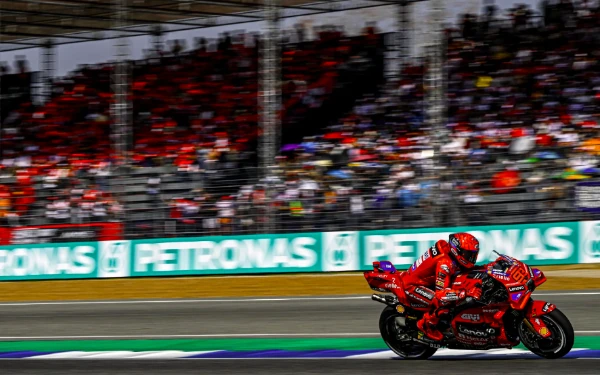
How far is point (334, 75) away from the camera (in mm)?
23172

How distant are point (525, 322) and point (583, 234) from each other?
24.1 ft

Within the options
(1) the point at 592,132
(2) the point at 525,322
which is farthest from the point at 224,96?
(2) the point at 525,322

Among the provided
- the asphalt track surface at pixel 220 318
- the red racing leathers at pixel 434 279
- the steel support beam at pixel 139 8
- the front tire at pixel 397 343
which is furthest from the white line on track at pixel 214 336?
the steel support beam at pixel 139 8

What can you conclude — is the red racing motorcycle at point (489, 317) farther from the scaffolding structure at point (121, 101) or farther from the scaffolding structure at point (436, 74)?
the scaffolding structure at point (121, 101)

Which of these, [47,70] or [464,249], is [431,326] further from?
[47,70]

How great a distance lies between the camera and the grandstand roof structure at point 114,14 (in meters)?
22.3

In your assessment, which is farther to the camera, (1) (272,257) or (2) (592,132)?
(1) (272,257)

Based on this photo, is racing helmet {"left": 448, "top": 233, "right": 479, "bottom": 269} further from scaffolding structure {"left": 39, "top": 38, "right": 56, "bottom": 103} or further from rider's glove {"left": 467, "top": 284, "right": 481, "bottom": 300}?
scaffolding structure {"left": 39, "top": 38, "right": 56, "bottom": 103}

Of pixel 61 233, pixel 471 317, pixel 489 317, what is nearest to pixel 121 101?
pixel 61 233

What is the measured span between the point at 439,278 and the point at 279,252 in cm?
896

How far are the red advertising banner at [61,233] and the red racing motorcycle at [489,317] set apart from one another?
10.6 metres

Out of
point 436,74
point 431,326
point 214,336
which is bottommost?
point 214,336

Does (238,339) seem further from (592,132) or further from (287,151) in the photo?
(287,151)

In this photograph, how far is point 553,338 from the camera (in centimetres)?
834
